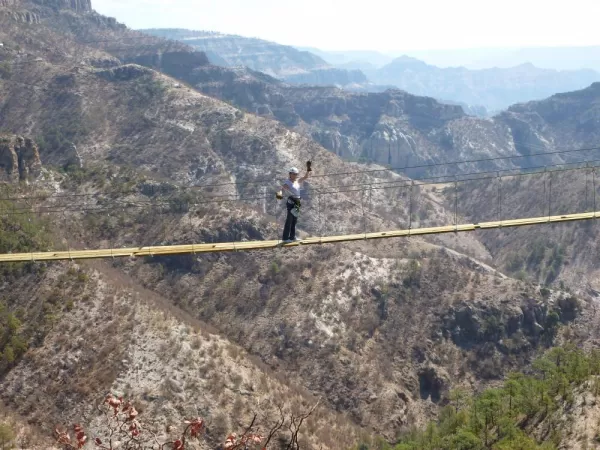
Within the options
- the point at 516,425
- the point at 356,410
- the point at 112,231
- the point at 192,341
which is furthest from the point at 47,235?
the point at 516,425

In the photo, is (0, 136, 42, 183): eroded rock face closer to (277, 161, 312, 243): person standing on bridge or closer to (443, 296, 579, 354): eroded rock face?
(277, 161, 312, 243): person standing on bridge

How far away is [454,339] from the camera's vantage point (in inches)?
1929

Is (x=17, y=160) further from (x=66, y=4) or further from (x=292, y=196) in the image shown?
(x=66, y=4)

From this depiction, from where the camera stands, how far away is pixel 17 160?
51875 mm

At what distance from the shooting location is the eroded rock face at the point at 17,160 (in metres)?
50.8

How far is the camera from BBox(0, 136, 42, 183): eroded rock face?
167 feet

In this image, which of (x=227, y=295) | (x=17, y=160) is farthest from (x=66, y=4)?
(x=227, y=295)

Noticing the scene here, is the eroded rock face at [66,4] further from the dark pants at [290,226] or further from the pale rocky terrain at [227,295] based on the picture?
the dark pants at [290,226]

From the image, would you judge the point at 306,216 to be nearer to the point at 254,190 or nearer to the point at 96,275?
the point at 254,190

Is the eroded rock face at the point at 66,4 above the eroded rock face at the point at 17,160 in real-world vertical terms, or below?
above

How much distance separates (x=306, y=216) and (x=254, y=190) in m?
11.7

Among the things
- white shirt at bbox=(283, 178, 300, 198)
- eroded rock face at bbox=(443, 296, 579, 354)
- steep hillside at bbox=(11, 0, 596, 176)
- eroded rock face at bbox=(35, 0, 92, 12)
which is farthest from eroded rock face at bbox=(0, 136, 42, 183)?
eroded rock face at bbox=(35, 0, 92, 12)

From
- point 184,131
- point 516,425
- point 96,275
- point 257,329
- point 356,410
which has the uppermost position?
point 184,131

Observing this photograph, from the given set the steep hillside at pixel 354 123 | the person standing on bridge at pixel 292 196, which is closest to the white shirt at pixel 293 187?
the person standing on bridge at pixel 292 196
